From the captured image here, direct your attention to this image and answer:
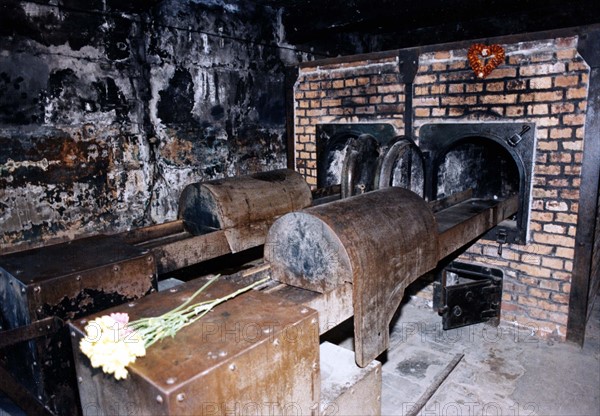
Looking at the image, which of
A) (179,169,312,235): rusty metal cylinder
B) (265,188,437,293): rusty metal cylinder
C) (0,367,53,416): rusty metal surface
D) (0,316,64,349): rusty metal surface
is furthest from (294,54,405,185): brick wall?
(0,367,53,416): rusty metal surface

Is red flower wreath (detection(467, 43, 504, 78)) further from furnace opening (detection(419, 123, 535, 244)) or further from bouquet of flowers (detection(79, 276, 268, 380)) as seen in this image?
bouquet of flowers (detection(79, 276, 268, 380))

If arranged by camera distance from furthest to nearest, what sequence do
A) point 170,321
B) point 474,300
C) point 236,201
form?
point 474,300, point 236,201, point 170,321

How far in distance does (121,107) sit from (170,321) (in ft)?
9.91

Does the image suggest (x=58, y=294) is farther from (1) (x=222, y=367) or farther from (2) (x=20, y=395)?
(1) (x=222, y=367)

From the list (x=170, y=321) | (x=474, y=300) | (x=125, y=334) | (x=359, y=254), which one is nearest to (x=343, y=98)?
(x=474, y=300)

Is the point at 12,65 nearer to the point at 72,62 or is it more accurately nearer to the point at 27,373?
the point at 72,62

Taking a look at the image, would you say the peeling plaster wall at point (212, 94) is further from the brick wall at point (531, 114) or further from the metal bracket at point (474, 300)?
the metal bracket at point (474, 300)

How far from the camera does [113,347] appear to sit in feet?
3.47

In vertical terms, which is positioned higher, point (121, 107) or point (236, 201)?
point (121, 107)

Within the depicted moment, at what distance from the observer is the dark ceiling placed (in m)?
3.88

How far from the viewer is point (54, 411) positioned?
1.65 meters

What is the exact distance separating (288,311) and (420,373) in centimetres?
192

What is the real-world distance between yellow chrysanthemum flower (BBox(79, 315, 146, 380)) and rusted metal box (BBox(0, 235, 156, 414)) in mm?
502

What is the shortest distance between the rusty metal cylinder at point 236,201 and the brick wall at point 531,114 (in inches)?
56.5
